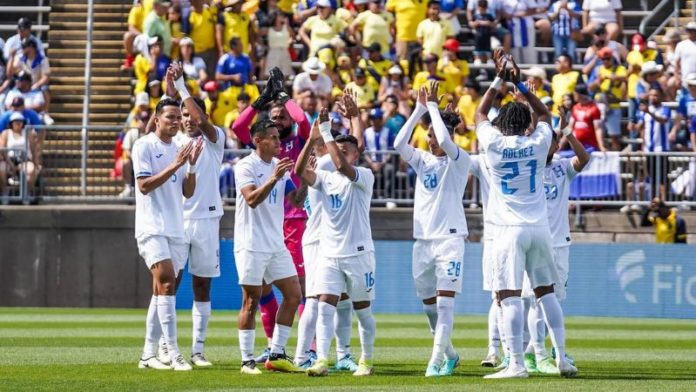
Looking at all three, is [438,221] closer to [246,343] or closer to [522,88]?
[522,88]

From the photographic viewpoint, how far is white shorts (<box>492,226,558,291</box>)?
13.2 meters

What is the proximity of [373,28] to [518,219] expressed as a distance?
51.1 ft

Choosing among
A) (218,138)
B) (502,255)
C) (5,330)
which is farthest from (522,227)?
(5,330)

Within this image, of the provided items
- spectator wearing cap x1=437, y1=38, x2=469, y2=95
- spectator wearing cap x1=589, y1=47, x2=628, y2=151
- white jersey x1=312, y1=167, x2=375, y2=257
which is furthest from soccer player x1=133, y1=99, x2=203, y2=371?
spectator wearing cap x1=437, y1=38, x2=469, y2=95

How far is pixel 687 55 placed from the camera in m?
26.9

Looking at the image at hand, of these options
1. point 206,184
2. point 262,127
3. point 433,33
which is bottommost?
point 206,184

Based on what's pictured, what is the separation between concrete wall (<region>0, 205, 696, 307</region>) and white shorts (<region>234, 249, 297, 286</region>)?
1182cm

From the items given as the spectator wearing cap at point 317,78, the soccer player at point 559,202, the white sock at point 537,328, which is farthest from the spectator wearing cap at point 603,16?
the white sock at point 537,328

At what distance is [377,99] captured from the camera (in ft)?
88.6

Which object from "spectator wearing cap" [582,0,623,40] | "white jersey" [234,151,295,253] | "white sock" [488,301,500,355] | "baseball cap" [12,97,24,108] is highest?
"spectator wearing cap" [582,0,623,40]

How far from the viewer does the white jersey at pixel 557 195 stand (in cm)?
1495

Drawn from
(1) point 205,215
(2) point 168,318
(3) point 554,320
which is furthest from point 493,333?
(2) point 168,318

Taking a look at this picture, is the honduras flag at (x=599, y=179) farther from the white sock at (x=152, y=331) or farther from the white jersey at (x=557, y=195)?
the white sock at (x=152, y=331)

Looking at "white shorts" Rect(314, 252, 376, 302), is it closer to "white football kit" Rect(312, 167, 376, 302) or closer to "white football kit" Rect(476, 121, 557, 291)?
"white football kit" Rect(312, 167, 376, 302)
